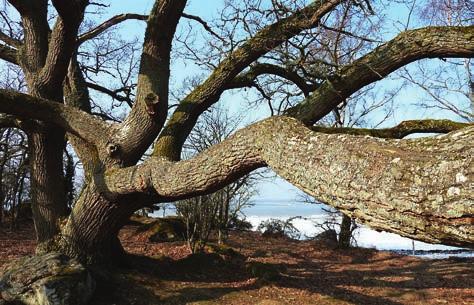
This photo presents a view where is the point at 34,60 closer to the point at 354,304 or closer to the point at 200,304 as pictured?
the point at 200,304

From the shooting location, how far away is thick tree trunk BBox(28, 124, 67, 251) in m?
7.22

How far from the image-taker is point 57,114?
20.6 feet

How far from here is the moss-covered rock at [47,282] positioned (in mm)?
5707

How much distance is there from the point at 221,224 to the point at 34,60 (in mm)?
7175

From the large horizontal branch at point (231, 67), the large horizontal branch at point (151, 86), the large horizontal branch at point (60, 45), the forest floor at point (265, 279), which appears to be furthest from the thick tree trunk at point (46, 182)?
the large horizontal branch at point (231, 67)

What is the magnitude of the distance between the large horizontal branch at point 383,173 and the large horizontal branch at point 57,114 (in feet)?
10.2

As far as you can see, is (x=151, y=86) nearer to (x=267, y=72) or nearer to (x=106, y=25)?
(x=267, y=72)

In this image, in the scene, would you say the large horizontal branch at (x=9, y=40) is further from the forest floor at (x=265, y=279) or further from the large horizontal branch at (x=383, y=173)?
the large horizontal branch at (x=383, y=173)

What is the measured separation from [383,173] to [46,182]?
255 inches

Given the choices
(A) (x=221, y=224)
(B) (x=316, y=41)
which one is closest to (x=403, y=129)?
(B) (x=316, y=41)

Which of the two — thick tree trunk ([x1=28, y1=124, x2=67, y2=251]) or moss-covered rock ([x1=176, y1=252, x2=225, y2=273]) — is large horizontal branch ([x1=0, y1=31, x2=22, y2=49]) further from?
moss-covered rock ([x1=176, y1=252, x2=225, y2=273])

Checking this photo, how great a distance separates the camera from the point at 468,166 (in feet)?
5.85

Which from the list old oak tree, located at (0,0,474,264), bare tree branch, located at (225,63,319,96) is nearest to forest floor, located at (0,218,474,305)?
old oak tree, located at (0,0,474,264)

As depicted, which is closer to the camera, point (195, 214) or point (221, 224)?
point (195, 214)
